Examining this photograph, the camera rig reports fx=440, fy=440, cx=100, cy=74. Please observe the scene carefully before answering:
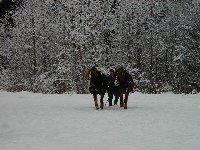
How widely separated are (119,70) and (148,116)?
3.33 meters

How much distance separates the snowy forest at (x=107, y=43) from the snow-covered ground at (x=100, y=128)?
80.5 ft

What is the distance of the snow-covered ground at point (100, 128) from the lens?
10.7 meters

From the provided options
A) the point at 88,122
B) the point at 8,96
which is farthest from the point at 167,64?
the point at 88,122

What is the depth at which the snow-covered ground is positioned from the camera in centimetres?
1066

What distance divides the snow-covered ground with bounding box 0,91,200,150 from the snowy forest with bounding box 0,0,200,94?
24549 millimetres

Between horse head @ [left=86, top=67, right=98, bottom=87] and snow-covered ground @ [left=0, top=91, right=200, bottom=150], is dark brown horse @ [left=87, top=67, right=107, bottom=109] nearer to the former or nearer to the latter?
horse head @ [left=86, top=67, right=98, bottom=87]

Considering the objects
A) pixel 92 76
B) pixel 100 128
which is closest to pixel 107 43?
pixel 92 76

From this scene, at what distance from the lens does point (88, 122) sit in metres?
14.5

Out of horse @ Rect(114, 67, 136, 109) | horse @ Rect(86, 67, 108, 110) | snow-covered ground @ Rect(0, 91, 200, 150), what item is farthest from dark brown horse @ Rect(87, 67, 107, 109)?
snow-covered ground @ Rect(0, 91, 200, 150)

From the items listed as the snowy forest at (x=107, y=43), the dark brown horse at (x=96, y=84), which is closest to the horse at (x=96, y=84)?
the dark brown horse at (x=96, y=84)

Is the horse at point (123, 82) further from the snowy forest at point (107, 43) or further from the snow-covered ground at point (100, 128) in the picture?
the snowy forest at point (107, 43)

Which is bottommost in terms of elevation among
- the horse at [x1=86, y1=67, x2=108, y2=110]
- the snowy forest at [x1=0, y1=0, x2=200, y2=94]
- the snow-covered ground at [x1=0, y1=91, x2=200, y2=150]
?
the snow-covered ground at [x1=0, y1=91, x2=200, y2=150]

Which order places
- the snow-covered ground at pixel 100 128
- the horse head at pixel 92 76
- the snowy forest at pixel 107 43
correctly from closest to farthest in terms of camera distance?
1. the snow-covered ground at pixel 100 128
2. the horse head at pixel 92 76
3. the snowy forest at pixel 107 43

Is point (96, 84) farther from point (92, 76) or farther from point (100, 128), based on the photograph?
point (100, 128)
